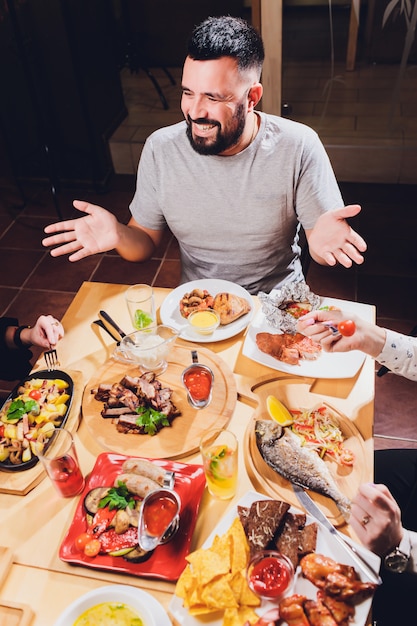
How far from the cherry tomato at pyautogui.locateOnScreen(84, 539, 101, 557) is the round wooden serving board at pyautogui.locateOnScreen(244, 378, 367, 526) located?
1.40 ft

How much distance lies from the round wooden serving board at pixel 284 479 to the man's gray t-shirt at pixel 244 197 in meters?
0.72

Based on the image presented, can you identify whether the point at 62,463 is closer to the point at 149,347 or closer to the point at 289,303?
the point at 149,347

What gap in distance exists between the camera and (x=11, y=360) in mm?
2074

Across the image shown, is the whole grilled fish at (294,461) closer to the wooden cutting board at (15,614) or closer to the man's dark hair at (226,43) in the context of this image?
the wooden cutting board at (15,614)

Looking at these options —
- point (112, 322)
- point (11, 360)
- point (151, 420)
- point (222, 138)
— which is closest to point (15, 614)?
point (151, 420)

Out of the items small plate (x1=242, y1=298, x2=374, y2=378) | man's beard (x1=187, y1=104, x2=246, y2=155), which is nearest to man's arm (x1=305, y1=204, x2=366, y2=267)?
small plate (x1=242, y1=298, x2=374, y2=378)

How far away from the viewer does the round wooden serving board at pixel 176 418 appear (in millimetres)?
1506

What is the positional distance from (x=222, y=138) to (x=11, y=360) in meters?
1.18

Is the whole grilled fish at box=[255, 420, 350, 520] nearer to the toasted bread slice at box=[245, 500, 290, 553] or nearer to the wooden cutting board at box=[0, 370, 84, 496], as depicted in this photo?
the toasted bread slice at box=[245, 500, 290, 553]

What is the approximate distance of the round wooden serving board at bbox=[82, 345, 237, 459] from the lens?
1.51 metres

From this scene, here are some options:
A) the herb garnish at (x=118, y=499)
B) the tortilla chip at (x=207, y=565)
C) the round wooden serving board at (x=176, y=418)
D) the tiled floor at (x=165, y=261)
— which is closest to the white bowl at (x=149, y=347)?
the round wooden serving board at (x=176, y=418)

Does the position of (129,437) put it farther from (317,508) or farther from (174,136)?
(174,136)

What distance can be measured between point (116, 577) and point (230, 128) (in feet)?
4.89

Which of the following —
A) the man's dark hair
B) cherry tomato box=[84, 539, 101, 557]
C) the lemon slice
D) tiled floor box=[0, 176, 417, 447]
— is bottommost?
tiled floor box=[0, 176, 417, 447]
